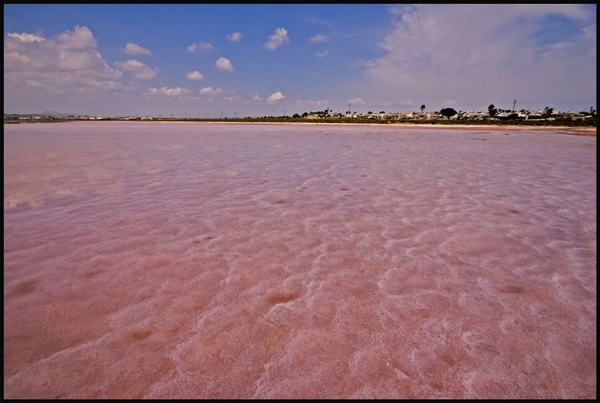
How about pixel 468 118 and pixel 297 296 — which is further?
pixel 468 118

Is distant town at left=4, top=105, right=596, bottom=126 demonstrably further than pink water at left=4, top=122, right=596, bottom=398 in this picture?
Yes

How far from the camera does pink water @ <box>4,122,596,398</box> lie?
2057mm

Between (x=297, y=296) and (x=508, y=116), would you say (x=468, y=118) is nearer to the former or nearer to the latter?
(x=508, y=116)

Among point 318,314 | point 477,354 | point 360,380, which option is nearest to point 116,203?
point 318,314

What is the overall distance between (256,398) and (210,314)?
3.03 ft

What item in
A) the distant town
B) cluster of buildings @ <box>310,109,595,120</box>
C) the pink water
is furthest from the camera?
cluster of buildings @ <box>310,109,595,120</box>

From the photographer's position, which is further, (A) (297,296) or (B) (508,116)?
(B) (508,116)

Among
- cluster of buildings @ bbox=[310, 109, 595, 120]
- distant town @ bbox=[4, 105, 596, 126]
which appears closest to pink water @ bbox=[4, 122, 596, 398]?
distant town @ bbox=[4, 105, 596, 126]

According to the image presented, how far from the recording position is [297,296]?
2.95 m

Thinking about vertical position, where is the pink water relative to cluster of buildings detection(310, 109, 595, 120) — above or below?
above

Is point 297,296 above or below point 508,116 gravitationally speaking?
above

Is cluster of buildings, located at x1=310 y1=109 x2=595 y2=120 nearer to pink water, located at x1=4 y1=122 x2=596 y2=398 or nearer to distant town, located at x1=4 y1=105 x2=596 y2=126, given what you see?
distant town, located at x1=4 y1=105 x2=596 y2=126

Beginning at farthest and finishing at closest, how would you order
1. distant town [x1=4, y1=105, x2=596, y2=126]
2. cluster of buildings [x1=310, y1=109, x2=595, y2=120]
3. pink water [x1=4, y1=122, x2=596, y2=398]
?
1. cluster of buildings [x1=310, y1=109, x2=595, y2=120]
2. distant town [x1=4, y1=105, x2=596, y2=126]
3. pink water [x1=4, y1=122, x2=596, y2=398]

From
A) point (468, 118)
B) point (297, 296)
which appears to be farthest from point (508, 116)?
point (297, 296)
